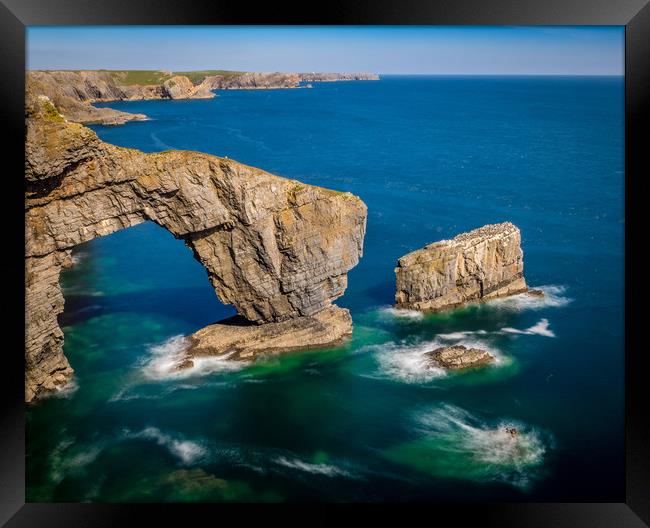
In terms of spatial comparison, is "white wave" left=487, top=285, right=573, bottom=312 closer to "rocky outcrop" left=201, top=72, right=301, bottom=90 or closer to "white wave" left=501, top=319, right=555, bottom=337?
"white wave" left=501, top=319, right=555, bottom=337

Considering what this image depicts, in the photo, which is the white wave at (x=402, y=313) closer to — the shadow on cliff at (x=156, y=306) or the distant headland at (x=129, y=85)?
the shadow on cliff at (x=156, y=306)

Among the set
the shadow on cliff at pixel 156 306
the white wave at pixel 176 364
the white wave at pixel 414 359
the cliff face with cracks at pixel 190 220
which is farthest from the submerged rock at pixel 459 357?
the shadow on cliff at pixel 156 306

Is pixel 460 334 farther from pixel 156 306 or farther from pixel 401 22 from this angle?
pixel 401 22

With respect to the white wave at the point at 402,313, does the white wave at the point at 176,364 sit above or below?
below

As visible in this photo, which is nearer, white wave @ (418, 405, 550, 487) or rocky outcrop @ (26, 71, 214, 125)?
white wave @ (418, 405, 550, 487)

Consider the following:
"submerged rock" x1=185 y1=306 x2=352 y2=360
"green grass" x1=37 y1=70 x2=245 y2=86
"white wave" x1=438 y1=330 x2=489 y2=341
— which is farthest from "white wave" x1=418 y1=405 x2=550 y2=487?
"green grass" x1=37 y1=70 x2=245 y2=86

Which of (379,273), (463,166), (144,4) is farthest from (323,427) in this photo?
(463,166)
